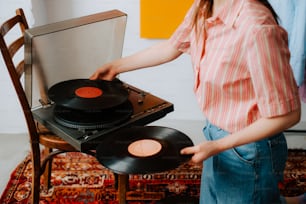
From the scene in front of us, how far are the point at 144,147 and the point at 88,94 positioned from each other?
0.29 meters

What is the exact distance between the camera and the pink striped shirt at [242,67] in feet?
2.99

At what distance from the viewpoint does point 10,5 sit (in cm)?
211

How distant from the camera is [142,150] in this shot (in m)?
1.18

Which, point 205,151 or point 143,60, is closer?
point 205,151

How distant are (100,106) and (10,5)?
1031 mm

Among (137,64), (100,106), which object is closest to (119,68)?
(137,64)

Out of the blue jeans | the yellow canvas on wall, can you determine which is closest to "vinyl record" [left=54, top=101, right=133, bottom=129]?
the blue jeans

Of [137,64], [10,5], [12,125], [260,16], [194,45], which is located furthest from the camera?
[12,125]

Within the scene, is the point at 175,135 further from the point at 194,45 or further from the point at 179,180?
the point at 179,180

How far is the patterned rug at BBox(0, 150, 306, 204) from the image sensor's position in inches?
75.0

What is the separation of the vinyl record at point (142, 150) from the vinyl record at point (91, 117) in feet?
0.20

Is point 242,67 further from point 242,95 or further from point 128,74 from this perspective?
point 128,74

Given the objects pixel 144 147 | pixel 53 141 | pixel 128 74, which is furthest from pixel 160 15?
pixel 144 147

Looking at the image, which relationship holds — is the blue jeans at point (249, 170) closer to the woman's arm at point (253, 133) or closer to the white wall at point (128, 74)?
the woman's arm at point (253, 133)
